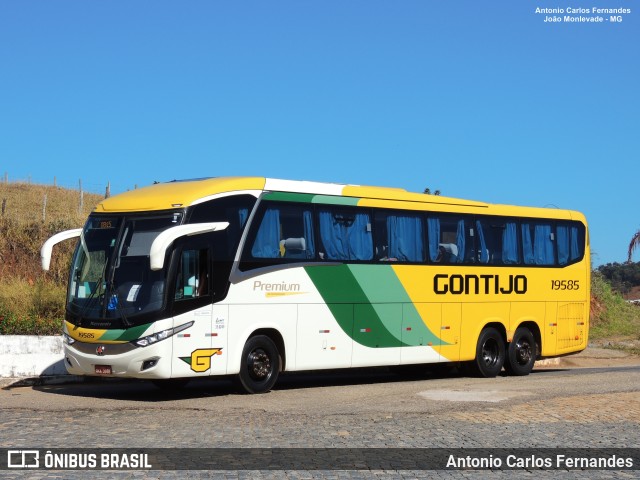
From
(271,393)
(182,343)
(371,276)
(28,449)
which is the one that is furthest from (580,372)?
(28,449)

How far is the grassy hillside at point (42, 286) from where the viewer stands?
23141mm

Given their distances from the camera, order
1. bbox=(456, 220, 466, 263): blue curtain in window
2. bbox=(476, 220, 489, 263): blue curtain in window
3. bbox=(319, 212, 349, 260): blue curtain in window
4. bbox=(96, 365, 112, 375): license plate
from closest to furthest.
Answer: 1. bbox=(96, 365, 112, 375): license plate
2. bbox=(319, 212, 349, 260): blue curtain in window
3. bbox=(456, 220, 466, 263): blue curtain in window
4. bbox=(476, 220, 489, 263): blue curtain in window

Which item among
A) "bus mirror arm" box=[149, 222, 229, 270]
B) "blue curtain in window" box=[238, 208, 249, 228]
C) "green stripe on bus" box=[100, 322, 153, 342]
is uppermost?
"blue curtain in window" box=[238, 208, 249, 228]

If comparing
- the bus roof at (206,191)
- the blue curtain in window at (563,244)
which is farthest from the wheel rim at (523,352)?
the bus roof at (206,191)

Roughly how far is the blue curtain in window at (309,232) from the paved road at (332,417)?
2592mm

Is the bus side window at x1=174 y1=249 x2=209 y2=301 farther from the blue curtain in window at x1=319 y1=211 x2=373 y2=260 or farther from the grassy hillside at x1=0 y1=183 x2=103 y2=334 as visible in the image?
the grassy hillside at x1=0 y1=183 x2=103 y2=334

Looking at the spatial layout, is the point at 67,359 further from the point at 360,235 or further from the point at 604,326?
the point at 604,326

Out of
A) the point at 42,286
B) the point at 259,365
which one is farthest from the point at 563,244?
the point at 42,286

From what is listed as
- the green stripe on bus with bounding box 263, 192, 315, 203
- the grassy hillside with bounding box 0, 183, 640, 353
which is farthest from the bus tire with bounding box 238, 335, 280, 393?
the grassy hillside with bounding box 0, 183, 640, 353

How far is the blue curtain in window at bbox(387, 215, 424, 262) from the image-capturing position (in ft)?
72.0

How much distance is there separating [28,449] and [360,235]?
10.7 m

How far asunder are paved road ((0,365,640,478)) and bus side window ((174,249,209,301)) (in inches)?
69.8

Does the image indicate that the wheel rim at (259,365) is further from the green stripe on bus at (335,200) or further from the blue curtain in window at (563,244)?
the blue curtain in window at (563,244)

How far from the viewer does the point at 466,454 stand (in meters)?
11.8
